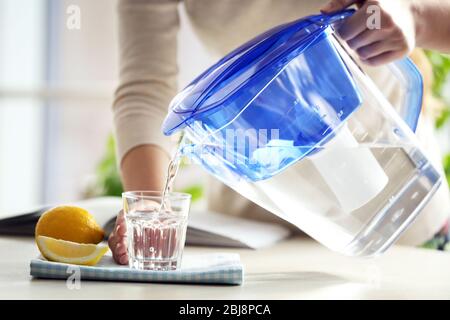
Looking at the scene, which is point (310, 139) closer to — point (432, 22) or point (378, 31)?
point (378, 31)

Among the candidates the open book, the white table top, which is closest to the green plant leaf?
→ the open book

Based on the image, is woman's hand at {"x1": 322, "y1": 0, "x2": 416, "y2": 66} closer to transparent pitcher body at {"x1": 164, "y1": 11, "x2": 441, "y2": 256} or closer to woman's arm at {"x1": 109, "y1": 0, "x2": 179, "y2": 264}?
transparent pitcher body at {"x1": 164, "y1": 11, "x2": 441, "y2": 256}

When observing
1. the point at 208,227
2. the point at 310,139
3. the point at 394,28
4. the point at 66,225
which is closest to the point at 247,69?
the point at 310,139

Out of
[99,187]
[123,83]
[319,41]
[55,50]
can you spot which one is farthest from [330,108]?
[55,50]

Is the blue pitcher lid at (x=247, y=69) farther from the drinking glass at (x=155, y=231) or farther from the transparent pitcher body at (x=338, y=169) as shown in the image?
the drinking glass at (x=155, y=231)

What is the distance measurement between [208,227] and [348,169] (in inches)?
14.8

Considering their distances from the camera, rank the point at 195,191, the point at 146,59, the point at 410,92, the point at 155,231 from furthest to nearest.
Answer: the point at 195,191
the point at 146,59
the point at 410,92
the point at 155,231

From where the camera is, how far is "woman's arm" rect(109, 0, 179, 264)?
1.38m


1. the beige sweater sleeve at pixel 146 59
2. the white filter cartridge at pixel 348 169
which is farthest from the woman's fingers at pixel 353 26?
the beige sweater sleeve at pixel 146 59

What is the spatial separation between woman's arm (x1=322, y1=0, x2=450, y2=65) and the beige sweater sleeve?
0.49 metres

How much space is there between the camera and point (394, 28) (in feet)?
3.34

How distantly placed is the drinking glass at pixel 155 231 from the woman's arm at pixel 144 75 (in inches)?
14.0

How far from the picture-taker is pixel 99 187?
11.3 ft
